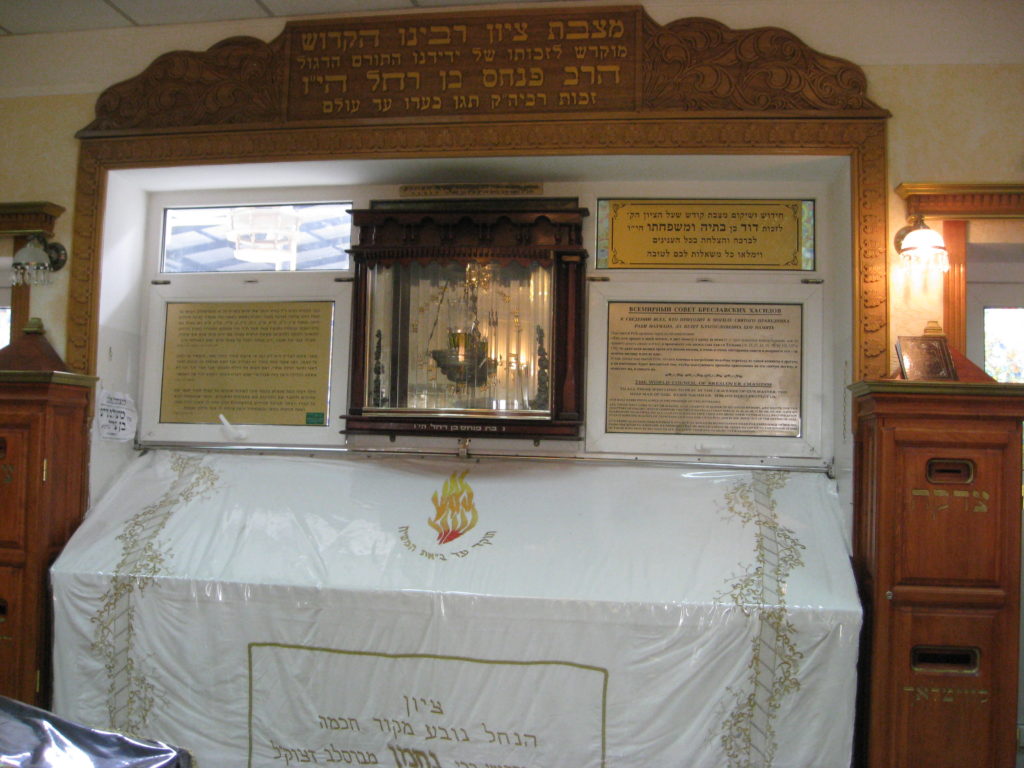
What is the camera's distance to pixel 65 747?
5.19 feet

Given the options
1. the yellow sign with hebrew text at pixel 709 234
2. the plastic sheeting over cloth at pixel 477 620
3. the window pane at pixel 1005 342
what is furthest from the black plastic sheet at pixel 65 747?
the window pane at pixel 1005 342

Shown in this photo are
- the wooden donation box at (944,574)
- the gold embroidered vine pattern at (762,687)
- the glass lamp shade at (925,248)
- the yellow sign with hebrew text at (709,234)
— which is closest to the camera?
the wooden donation box at (944,574)

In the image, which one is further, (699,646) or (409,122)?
(409,122)

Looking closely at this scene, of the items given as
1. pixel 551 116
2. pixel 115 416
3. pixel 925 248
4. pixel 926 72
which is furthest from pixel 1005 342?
pixel 115 416

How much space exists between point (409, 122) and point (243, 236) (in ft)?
3.55

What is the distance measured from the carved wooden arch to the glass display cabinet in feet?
1.05

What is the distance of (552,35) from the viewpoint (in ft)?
11.6

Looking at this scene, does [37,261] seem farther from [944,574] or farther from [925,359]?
[944,574]

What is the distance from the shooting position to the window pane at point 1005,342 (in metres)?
3.87

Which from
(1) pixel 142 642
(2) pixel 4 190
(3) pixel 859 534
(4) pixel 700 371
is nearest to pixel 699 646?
(3) pixel 859 534

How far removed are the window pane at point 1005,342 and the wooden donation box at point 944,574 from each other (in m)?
1.17

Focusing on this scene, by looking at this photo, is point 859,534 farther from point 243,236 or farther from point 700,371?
point 243,236

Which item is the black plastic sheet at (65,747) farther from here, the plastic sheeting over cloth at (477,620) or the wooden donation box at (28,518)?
the wooden donation box at (28,518)

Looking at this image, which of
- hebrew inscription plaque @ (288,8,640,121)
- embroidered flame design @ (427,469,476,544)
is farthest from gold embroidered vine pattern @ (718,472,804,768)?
hebrew inscription plaque @ (288,8,640,121)
